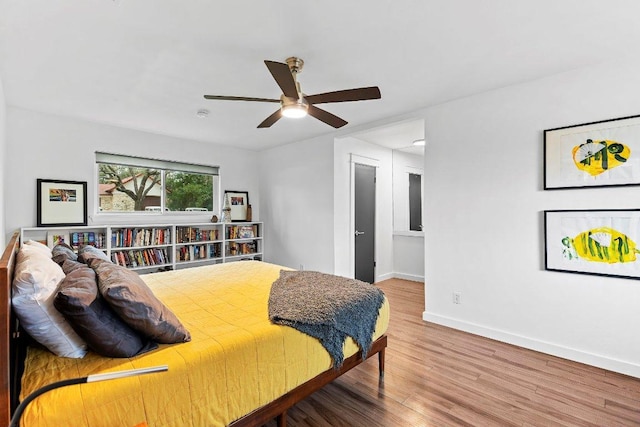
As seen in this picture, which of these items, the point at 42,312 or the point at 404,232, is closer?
the point at 42,312

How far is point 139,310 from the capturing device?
137cm

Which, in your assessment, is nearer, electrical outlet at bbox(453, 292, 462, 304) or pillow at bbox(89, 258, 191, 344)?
pillow at bbox(89, 258, 191, 344)

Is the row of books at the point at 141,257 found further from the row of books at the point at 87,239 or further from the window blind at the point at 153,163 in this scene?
the window blind at the point at 153,163

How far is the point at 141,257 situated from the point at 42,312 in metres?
3.29

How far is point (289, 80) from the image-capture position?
6.50 ft

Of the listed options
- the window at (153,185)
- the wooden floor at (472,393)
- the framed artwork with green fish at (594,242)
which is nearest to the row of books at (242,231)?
the window at (153,185)

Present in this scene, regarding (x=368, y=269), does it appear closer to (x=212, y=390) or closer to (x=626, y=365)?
(x=626, y=365)

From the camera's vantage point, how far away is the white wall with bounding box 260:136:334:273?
4.69 metres

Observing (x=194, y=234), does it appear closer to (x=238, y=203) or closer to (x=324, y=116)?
(x=238, y=203)

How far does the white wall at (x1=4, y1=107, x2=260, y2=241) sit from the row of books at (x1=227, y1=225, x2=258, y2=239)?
24.3 inches

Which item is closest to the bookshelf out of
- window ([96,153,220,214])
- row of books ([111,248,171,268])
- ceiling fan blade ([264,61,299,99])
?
row of books ([111,248,171,268])

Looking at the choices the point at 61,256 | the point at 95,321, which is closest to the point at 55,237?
the point at 61,256

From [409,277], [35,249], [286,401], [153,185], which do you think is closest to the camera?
[286,401]

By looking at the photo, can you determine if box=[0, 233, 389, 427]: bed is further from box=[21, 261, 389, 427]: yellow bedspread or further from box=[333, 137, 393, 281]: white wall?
box=[333, 137, 393, 281]: white wall
